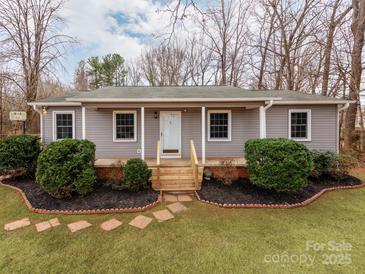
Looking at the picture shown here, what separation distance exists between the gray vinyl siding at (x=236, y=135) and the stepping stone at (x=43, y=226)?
5984 mm

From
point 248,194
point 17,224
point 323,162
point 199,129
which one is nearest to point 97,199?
point 17,224

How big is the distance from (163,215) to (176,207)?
0.50 metres

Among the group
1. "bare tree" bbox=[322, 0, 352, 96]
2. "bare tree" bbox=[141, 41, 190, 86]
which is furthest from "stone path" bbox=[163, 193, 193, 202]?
"bare tree" bbox=[141, 41, 190, 86]

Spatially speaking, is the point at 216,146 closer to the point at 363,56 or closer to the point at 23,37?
the point at 363,56

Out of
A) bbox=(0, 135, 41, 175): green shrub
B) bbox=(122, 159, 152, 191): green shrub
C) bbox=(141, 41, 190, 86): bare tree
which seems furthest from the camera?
bbox=(141, 41, 190, 86): bare tree

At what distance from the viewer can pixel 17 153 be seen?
20.3 feet

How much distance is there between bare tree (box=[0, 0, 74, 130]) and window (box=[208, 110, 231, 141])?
12294mm

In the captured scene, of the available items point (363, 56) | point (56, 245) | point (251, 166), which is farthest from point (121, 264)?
point (363, 56)

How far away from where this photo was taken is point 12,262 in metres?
2.91

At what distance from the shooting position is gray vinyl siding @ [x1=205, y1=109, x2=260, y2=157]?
8.31 metres

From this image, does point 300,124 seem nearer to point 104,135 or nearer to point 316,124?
point 316,124

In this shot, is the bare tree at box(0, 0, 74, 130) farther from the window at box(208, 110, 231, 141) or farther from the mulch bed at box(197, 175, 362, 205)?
the mulch bed at box(197, 175, 362, 205)

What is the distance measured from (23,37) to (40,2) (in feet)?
9.66

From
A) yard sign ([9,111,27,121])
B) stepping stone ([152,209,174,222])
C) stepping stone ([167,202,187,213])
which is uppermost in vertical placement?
yard sign ([9,111,27,121])
